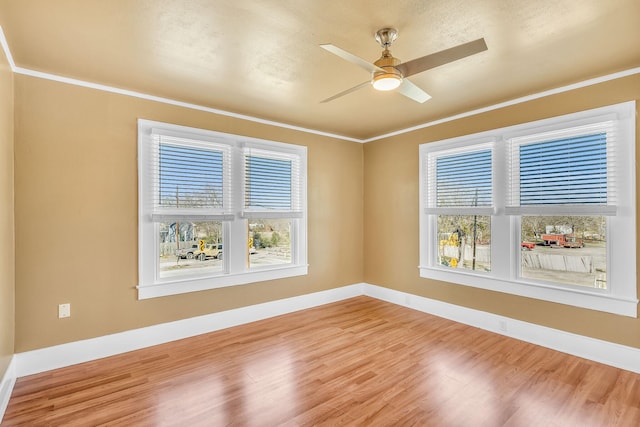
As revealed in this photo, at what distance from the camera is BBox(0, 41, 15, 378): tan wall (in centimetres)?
228

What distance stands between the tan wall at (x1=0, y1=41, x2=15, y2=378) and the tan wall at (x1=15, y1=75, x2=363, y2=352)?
0.12 m

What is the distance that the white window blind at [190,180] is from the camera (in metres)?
3.40

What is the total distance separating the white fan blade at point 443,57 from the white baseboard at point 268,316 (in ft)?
9.63

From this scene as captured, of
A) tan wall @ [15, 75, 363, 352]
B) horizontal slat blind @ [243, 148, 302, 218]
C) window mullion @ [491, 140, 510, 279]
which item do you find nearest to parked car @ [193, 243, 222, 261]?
tan wall @ [15, 75, 363, 352]

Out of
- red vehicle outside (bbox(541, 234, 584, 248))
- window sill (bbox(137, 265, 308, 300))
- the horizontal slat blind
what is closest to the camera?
red vehicle outside (bbox(541, 234, 584, 248))

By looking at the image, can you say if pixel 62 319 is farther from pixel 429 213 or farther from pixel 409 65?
pixel 429 213

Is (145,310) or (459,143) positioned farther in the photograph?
(459,143)

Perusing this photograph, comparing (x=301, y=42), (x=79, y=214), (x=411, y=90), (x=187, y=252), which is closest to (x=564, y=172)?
(x=411, y=90)

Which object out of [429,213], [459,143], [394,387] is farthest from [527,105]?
[394,387]

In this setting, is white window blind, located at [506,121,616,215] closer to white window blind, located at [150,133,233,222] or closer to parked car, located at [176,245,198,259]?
white window blind, located at [150,133,233,222]

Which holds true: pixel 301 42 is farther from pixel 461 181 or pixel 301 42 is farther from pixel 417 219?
pixel 417 219

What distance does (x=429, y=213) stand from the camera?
4.32m

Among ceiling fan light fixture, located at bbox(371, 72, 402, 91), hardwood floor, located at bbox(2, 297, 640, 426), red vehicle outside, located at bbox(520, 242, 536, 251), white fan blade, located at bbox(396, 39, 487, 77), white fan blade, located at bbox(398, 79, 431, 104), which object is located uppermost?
white fan blade, located at bbox(396, 39, 487, 77)

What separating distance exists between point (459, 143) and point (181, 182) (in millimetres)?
3425
